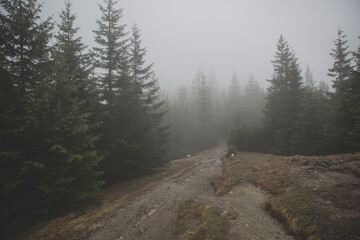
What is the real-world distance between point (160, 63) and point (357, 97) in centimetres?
14749

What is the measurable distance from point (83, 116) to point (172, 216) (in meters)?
6.65

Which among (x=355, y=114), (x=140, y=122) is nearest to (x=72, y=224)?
(x=140, y=122)

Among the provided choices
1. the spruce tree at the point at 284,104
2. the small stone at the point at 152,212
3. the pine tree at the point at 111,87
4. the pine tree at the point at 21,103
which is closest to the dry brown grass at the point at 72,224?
the pine tree at the point at 21,103

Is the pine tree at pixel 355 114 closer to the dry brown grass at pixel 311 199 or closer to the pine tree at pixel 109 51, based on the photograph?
the dry brown grass at pixel 311 199

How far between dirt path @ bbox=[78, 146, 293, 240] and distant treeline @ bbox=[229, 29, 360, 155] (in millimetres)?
12414

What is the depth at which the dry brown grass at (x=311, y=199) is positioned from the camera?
12.7ft

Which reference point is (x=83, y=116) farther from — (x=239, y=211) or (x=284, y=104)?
(x=284, y=104)

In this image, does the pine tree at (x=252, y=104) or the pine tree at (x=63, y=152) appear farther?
the pine tree at (x=252, y=104)

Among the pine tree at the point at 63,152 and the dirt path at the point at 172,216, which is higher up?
the pine tree at the point at 63,152

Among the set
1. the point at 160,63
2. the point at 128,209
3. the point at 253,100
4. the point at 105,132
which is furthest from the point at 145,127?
the point at 160,63

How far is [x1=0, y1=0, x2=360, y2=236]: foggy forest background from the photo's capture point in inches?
250

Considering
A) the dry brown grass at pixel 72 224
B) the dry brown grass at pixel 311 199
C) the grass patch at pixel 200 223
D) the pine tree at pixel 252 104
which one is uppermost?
the pine tree at pixel 252 104

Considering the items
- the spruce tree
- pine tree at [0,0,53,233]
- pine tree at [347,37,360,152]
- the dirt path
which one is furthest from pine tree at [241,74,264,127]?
pine tree at [0,0,53,233]

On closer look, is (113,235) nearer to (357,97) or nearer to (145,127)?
(145,127)
